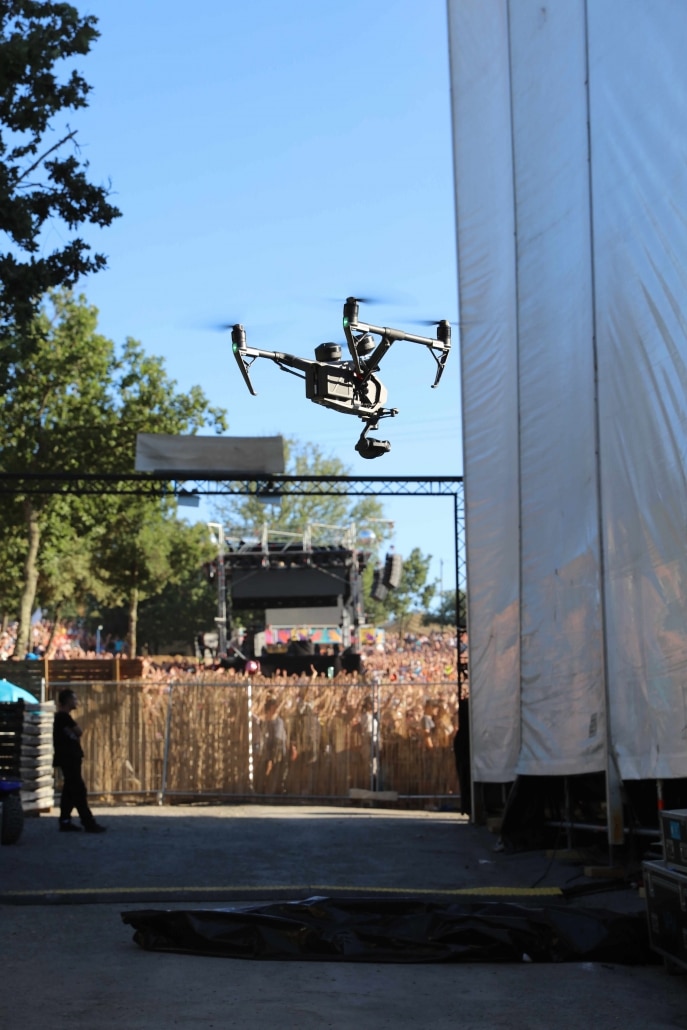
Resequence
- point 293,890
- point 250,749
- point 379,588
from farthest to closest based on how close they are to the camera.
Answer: point 379,588, point 250,749, point 293,890

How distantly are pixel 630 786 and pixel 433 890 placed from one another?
2203mm

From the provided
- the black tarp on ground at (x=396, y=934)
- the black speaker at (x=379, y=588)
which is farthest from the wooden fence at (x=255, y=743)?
the black speaker at (x=379, y=588)

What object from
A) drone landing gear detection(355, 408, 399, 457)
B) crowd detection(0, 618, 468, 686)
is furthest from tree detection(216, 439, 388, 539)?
drone landing gear detection(355, 408, 399, 457)

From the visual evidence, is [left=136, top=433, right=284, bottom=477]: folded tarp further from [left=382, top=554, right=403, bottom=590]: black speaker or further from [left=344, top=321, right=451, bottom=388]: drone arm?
[left=382, top=554, right=403, bottom=590]: black speaker

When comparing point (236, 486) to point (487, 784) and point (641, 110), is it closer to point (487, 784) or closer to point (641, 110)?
point (487, 784)

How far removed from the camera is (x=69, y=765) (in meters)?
15.8

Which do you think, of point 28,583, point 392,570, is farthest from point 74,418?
point 392,570

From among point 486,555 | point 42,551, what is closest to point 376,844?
point 486,555

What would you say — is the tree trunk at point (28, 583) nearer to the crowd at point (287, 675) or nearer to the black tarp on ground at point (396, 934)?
the crowd at point (287, 675)

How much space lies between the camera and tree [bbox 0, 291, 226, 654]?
31.7m

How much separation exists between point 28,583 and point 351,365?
21.1 meters

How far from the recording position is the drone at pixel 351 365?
11.0m

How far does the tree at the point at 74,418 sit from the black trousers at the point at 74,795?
1506 cm

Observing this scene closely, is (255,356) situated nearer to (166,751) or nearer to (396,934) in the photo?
(396,934)
